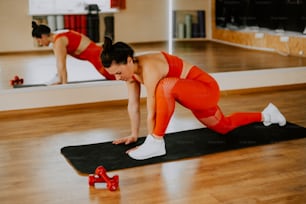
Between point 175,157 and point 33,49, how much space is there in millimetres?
1748

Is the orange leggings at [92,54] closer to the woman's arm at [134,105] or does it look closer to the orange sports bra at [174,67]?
the woman's arm at [134,105]

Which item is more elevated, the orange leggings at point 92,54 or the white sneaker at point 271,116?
the orange leggings at point 92,54

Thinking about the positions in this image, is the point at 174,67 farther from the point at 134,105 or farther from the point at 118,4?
the point at 118,4

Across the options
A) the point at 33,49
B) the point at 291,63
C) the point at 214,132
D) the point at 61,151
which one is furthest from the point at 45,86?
the point at 291,63

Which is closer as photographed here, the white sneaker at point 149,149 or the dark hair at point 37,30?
the white sneaker at point 149,149

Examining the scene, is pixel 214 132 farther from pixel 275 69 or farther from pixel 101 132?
pixel 275 69

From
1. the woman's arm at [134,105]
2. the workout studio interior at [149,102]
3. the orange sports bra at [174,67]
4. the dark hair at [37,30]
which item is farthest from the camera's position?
the dark hair at [37,30]

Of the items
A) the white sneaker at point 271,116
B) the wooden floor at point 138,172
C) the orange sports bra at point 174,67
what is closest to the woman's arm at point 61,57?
the wooden floor at point 138,172

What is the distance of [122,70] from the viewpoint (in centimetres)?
274

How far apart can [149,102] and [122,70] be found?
290 millimetres

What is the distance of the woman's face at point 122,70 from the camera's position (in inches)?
107

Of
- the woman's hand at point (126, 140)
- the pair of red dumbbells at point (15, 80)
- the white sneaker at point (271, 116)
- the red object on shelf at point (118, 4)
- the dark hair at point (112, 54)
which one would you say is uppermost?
the red object on shelf at point (118, 4)

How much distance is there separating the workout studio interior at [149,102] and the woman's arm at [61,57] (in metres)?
0.01

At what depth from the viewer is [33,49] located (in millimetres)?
4062
